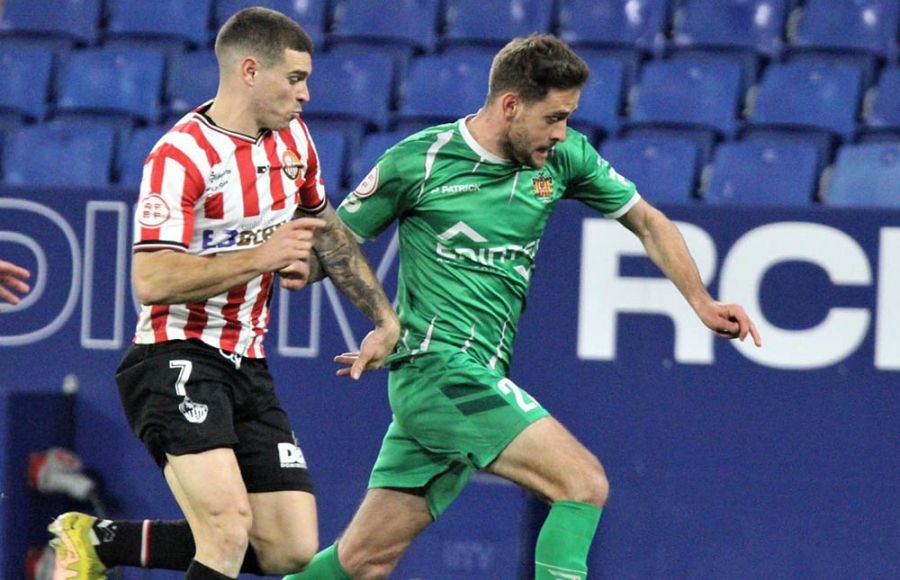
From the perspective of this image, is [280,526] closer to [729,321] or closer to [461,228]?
[461,228]

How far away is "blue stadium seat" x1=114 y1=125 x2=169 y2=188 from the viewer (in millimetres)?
8406

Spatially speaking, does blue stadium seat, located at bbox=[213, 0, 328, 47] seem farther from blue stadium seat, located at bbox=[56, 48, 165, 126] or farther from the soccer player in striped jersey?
the soccer player in striped jersey

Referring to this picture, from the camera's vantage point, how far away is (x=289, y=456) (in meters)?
4.71

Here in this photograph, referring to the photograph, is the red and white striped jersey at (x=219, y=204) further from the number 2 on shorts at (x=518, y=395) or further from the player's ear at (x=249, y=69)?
the number 2 on shorts at (x=518, y=395)

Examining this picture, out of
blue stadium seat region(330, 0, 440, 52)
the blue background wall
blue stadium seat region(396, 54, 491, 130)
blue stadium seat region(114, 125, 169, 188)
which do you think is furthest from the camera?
blue stadium seat region(330, 0, 440, 52)

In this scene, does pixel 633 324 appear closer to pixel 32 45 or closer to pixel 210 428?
pixel 210 428

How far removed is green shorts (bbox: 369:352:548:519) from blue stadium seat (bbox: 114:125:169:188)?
3.64 meters

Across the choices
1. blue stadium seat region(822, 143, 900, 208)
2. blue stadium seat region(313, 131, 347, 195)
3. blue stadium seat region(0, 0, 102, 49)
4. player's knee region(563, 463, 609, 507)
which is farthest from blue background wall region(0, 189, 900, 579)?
blue stadium seat region(0, 0, 102, 49)

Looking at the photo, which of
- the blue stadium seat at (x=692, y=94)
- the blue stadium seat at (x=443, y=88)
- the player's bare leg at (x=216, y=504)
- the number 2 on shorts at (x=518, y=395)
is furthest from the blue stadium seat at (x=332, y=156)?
the player's bare leg at (x=216, y=504)

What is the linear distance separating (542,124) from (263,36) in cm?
85

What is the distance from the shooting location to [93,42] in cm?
970

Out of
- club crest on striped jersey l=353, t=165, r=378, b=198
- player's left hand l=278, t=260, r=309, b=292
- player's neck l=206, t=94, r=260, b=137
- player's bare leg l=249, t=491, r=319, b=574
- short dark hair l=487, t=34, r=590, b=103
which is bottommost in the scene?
player's bare leg l=249, t=491, r=319, b=574

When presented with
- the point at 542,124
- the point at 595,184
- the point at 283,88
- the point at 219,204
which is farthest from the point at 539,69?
the point at 219,204

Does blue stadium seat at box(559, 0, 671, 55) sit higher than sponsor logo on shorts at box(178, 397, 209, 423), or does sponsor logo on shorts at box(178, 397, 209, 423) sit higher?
blue stadium seat at box(559, 0, 671, 55)
